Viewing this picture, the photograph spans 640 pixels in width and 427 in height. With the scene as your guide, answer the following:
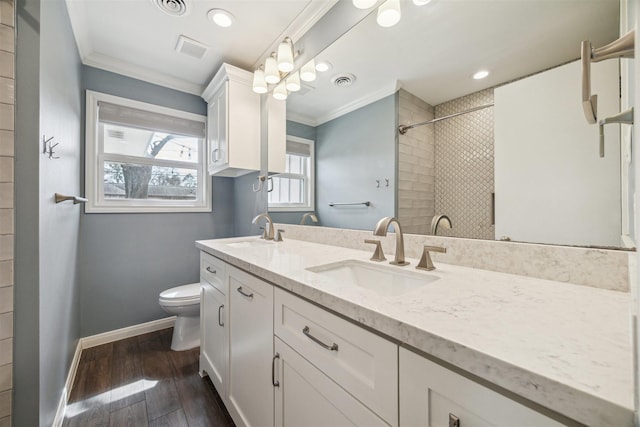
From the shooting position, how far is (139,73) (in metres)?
2.17

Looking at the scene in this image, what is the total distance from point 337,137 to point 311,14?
2.62 ft

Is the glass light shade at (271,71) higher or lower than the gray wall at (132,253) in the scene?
higher

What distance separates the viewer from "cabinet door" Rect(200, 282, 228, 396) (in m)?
1.32

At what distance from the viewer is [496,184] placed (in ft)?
2.95

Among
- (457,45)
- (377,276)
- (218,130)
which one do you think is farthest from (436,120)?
(218,130)

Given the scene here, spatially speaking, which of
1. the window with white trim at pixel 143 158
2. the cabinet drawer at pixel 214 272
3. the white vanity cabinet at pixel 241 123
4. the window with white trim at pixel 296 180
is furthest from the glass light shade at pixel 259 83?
the cabinet drawer at pixel 214 272

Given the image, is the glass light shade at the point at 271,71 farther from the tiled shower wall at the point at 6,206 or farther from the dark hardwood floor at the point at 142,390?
the dark hardwood floor at the point at 142,390

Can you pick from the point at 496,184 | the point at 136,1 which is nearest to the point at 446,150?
the point at 496,184

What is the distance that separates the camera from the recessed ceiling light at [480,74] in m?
0.92

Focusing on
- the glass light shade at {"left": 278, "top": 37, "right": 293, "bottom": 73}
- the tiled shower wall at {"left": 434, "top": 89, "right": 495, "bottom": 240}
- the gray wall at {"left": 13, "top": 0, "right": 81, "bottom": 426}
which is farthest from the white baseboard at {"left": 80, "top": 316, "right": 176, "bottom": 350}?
the tiled shower wall at {"left": 434, "top": 89, "right": 495, "bottom": 240}

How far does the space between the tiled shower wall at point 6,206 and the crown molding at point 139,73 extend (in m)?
1.37

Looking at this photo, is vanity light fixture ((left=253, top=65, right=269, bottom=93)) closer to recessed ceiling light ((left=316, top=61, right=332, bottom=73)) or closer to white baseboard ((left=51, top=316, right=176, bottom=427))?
recessed ceiling light ((left=316, top=61, right=332, bottom=73))

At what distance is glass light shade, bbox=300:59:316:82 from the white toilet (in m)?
1.79

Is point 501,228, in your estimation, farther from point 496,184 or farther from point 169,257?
point 169,257
